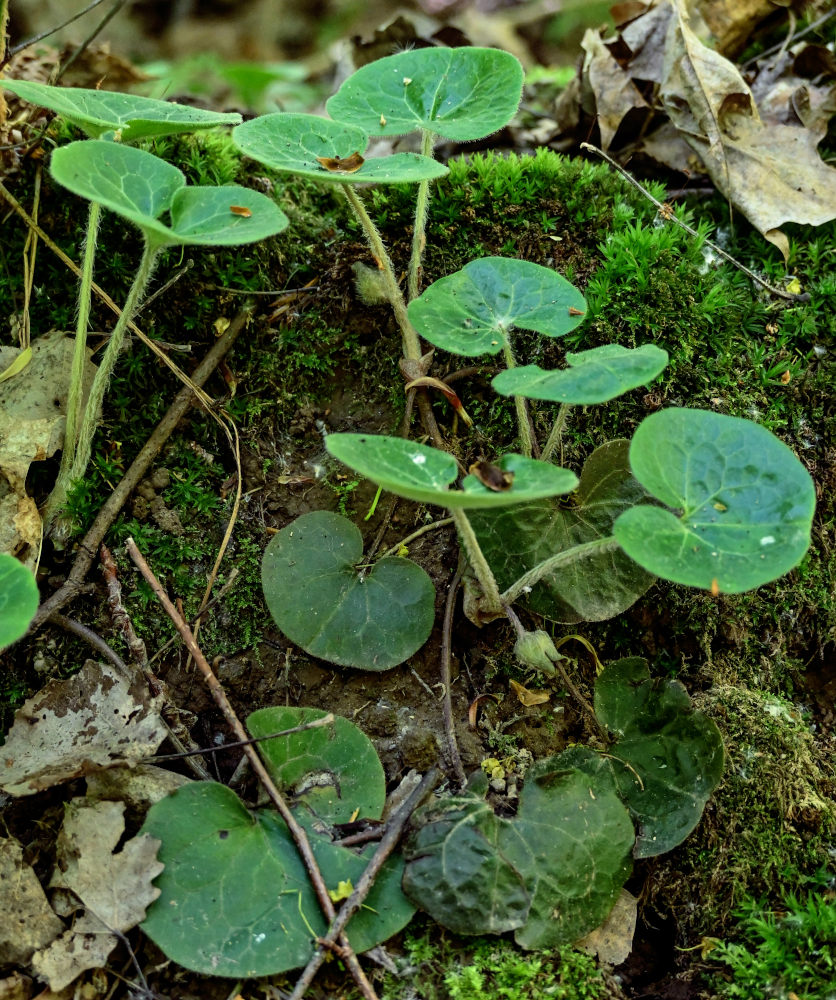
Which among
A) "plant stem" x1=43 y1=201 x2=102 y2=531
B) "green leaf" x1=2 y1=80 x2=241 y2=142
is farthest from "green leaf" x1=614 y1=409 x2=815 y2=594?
"plant stem" x1=43 y1=201 x2=102 y2=531

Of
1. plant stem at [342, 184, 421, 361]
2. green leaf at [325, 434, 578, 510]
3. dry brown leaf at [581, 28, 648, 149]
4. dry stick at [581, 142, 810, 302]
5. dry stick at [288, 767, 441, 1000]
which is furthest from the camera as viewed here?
dry brown leaf at [581, 28, 648, 149]

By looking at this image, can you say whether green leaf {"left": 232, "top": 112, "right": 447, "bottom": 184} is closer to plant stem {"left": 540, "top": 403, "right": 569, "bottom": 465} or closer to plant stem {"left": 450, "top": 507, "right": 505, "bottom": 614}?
plant stem {"left": 540, "top": 403, "right": 569, "bottom": 465}

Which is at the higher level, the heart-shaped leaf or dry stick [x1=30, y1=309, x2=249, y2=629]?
dry stick [x1=30, y1=309, x2=249, y2=629]

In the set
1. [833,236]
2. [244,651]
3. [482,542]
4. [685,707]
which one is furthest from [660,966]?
[833,236]

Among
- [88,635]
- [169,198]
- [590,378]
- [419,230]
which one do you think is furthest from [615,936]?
[169,198]

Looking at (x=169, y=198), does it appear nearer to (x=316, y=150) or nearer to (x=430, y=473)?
(x=316, y=150)

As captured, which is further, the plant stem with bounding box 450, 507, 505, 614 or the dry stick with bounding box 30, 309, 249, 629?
the dry stick with bounding box 30, 309, 249, 629

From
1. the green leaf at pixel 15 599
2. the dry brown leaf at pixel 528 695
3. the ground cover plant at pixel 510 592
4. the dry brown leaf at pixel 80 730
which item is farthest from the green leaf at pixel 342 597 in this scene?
the green leaf at pixel 15 599

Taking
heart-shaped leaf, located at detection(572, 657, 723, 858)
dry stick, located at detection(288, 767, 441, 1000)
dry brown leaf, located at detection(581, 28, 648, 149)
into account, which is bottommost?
heart-shaped leaf, located at detection(572, 657, 723, 858)
